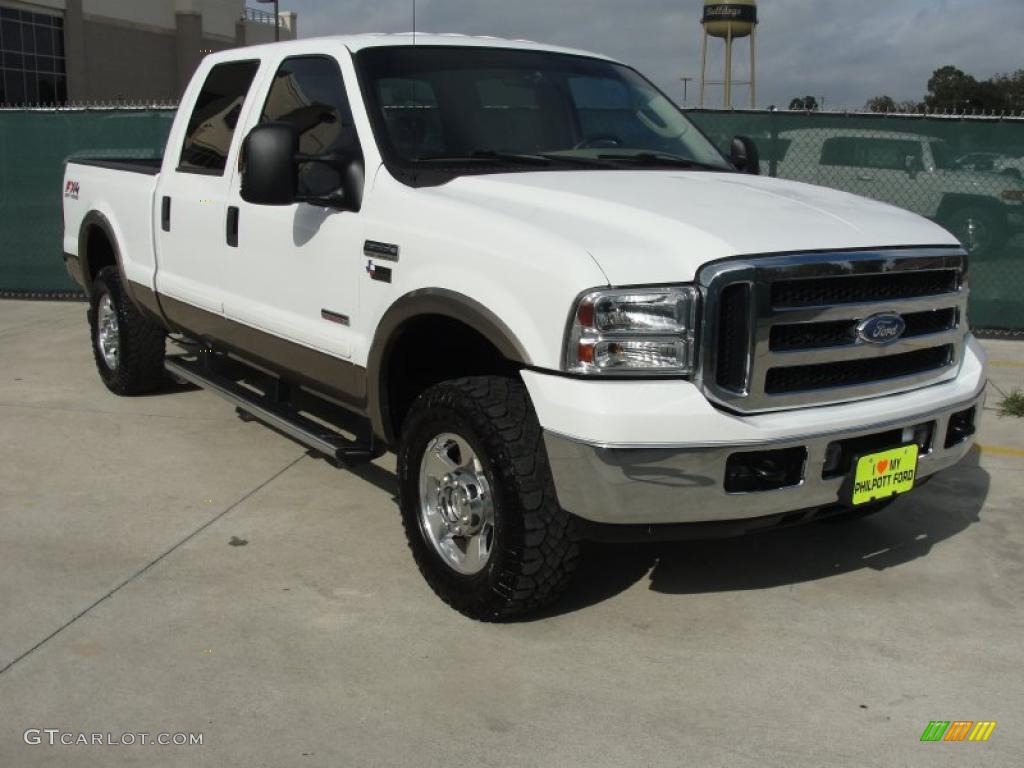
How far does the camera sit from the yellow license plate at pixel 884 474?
3844 millimetres

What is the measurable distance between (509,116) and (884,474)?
7.12 feet

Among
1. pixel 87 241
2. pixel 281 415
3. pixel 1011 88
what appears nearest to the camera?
pixel 281 415

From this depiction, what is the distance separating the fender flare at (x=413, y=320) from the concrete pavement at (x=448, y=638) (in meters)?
0.67

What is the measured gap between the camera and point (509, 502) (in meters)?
3.79

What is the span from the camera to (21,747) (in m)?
3.29

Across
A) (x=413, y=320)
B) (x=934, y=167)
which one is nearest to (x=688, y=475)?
(x=413, y=320)

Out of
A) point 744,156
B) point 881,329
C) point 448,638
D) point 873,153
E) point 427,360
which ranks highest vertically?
point 873,153

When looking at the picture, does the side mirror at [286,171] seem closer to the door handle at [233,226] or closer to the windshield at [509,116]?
the windshield at [509,116]

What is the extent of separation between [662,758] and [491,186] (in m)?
2.11

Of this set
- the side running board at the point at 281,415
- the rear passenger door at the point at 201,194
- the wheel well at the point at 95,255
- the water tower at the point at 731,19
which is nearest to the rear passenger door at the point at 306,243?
the rear passenger door at the point at 201,194

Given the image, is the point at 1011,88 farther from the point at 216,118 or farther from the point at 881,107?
the point at 216,118

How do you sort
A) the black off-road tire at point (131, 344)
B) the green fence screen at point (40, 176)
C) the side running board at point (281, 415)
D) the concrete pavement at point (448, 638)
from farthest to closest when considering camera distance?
the green fence screen at point (40, 176) < the black off-road tire at point (131, 344) < the side running board at point (281, 415) < the concrete pavement at point (448, 638)

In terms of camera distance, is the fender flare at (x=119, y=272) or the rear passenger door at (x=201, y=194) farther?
the fender flare at (x=119, y=272)

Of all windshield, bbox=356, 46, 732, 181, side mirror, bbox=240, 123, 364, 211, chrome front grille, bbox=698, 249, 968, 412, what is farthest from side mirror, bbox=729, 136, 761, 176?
side mirror, bbox=240, 123, 364, 211
